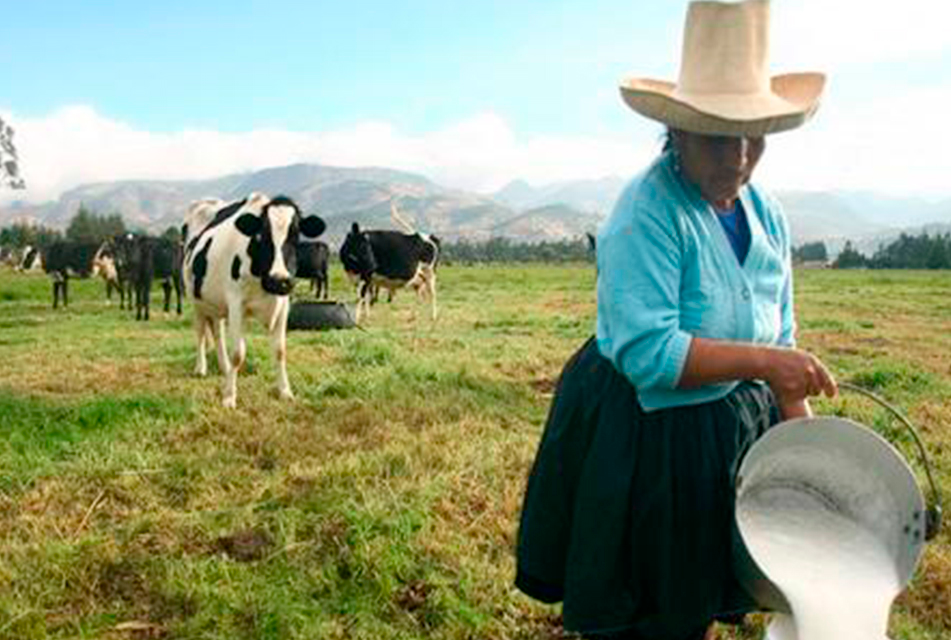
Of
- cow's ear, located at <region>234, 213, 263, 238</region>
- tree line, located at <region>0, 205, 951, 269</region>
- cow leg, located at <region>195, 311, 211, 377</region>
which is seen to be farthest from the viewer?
tree line, located at <region>0, 205, 951, 269</region>

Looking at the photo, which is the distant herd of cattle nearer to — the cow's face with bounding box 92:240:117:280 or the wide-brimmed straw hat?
the wide-brimmed straw hat

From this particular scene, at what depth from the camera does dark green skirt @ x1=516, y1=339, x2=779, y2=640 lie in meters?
2.33

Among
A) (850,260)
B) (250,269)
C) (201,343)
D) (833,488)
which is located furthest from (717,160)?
(850,260)

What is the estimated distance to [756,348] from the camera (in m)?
2.21

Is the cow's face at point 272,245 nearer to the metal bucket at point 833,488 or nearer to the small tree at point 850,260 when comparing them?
A: the metal bucket at point 833,488

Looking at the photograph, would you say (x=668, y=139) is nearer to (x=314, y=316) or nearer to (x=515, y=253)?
(x=314, y=316)

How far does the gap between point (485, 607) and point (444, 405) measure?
409 cm

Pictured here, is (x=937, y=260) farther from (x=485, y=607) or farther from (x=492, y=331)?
(x=485, y=607)

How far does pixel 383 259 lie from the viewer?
1856 centimetres

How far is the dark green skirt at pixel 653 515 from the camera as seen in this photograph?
2.33m

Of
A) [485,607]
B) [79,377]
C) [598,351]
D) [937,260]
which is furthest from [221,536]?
[937,260]

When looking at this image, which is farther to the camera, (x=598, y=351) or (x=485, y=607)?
(x=485, y=607)

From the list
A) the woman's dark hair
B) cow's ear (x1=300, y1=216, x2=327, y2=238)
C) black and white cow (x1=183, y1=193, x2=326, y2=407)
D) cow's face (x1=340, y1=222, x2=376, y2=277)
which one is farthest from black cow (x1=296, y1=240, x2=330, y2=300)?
the woman's dark hair

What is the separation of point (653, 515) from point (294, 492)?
342 cm
